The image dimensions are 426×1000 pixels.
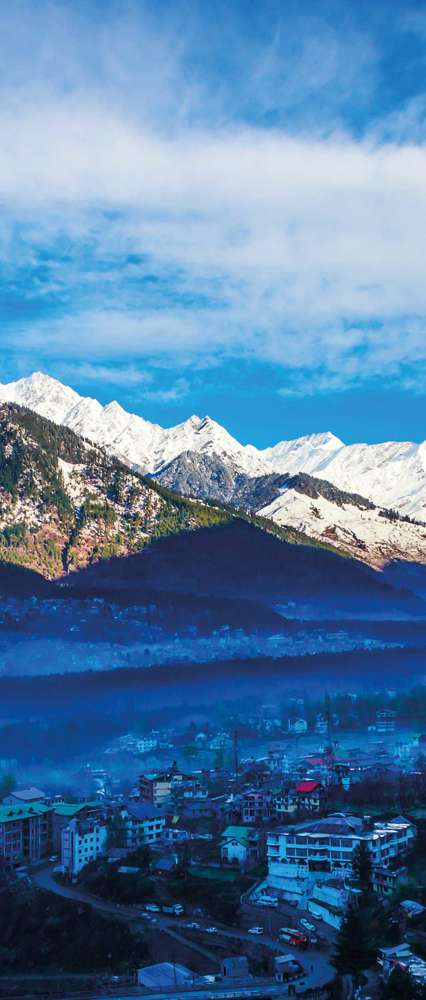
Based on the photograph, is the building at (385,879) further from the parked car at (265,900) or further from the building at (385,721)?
the building at (385,721)

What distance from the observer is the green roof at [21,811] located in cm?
5641

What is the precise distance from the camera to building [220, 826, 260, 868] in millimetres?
50031

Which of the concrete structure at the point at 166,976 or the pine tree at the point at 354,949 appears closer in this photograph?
the pine tree at the point at 354,949

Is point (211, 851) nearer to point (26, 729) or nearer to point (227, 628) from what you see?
point (26, 729)

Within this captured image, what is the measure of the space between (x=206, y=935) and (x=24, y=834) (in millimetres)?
17679

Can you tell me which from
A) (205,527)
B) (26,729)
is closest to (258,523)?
(205,527)

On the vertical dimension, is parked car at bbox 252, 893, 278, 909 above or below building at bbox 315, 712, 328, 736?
below

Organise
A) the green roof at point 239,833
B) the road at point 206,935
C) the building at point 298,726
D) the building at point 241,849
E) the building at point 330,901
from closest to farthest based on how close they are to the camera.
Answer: the road at point 206,935
the building at point 330,901
the building at point 241,849
the green roof at point 239,833
the building at point 298,726

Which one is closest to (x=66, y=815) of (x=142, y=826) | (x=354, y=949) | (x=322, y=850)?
(x=142, y=826)

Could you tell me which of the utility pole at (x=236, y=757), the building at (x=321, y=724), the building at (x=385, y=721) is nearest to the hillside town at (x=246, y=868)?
the utility pole at (x=236, y=757)

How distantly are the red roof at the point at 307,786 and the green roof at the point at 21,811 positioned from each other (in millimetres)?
11799

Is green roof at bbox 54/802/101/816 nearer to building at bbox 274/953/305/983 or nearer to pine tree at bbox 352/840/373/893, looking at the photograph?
pine tree at bbox 352/840/373/893

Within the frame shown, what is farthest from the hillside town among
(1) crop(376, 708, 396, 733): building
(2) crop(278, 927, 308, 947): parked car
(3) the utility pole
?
(1) crop(376, 708, 396, 733): building

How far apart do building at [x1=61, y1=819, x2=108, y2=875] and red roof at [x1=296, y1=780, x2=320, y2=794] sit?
975cm
